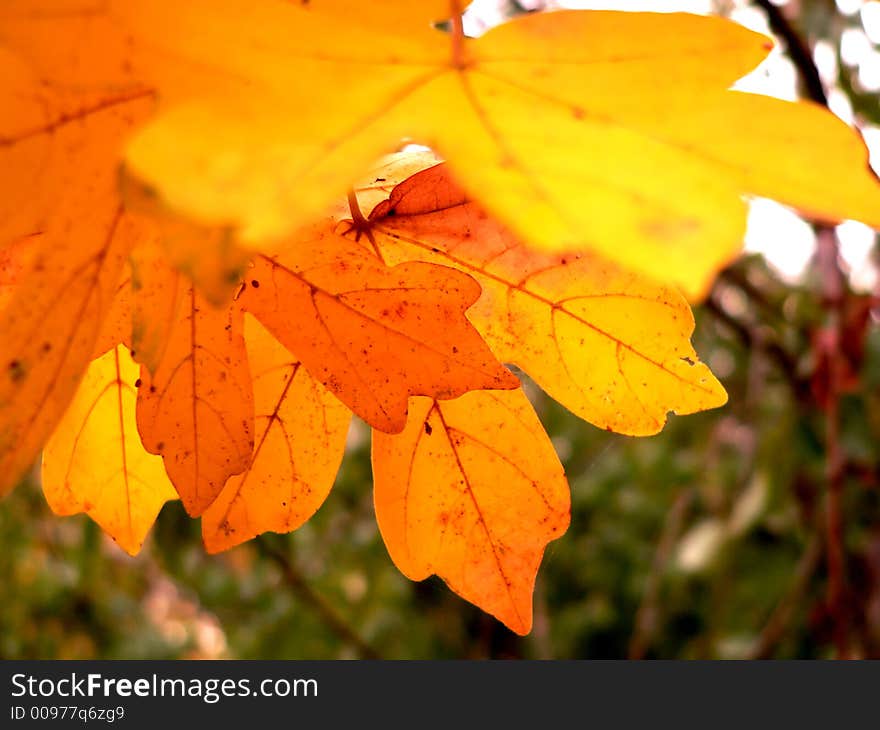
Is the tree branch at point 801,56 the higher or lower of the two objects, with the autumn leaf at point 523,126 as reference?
lower

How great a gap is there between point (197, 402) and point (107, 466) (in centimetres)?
11

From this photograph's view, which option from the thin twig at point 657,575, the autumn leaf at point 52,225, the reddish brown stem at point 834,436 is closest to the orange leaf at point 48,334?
the autumn leaf at point 52,225

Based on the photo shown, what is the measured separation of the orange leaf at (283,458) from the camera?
46 cm

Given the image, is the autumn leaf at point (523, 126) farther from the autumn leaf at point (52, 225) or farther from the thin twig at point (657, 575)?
the thin twig at point (657, 575)

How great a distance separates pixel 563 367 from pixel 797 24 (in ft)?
3.94

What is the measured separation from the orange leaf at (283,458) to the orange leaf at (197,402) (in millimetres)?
52

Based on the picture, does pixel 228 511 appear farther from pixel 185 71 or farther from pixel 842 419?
pixel 842 419

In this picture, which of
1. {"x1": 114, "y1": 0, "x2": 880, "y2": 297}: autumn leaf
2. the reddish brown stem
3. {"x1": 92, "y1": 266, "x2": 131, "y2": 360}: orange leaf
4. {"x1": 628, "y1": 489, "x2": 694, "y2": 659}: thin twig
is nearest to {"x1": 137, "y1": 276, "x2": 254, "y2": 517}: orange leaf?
{"x1": 92, "y1": 266, "x2": 131, "y2": 360}: orange leaf

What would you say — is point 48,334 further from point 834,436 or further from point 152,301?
point 834,436

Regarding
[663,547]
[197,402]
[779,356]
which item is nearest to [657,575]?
[663,547]

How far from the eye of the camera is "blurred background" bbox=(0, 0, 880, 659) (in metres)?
1.41

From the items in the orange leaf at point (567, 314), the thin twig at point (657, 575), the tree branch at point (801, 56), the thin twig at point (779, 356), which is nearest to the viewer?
the orange leaf at point (567, 314)

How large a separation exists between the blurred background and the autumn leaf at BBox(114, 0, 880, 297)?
3.19 ft

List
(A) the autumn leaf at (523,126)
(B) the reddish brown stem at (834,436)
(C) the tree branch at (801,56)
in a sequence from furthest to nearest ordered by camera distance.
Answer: (B) the reddish brown stem at (834,436), (C) the tree branch at (801,56), (A) the autumn leaf at (523,126)
